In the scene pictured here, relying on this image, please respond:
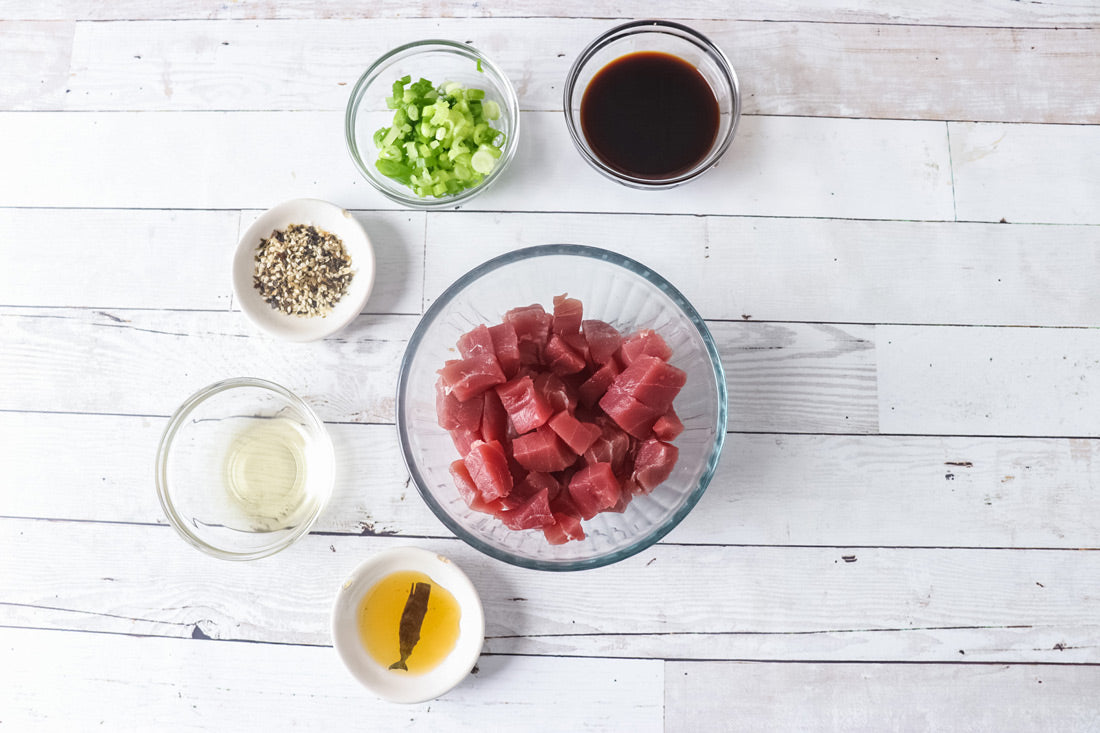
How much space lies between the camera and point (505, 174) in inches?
66.8

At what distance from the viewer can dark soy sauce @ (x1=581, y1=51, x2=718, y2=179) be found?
1613mm

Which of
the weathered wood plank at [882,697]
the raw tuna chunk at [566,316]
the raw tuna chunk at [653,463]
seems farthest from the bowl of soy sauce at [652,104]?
the weathered wood plank at [882,697]

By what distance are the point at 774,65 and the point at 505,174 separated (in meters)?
0.69

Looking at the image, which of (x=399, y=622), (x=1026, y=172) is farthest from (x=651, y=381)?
(x=1026, y=172)

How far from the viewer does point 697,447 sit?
1422mm

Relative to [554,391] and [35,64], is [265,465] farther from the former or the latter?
[35,64]

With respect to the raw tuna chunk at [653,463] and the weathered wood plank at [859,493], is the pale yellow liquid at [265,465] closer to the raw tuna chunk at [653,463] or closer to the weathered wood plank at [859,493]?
the weathered wood plank at [859,493]

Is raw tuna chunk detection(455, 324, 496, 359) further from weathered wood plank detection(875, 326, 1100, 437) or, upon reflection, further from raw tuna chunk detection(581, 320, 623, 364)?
weathered wood plank detection(875, 326, 1100, 437)

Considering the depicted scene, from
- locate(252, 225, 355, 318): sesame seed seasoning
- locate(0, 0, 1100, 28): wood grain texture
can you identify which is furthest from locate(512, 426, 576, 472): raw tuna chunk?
locate(0, 0, 1100, 28): wood grain texture

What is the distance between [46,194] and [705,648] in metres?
1.88

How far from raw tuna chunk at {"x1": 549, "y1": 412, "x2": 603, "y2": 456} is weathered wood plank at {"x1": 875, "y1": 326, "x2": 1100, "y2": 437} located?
0.78 metres

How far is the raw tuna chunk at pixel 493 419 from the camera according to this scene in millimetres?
1327

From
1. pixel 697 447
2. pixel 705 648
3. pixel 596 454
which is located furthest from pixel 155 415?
pixel 705 648

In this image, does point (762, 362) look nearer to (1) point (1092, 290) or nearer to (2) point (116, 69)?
(1) point (1092, 290)
